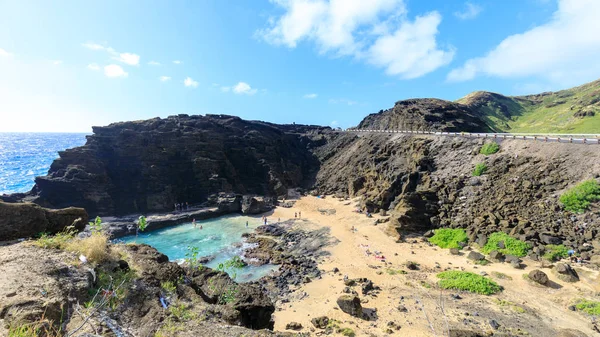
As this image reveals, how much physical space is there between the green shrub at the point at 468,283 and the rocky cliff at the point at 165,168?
3804cm

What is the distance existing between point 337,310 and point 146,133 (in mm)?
51437

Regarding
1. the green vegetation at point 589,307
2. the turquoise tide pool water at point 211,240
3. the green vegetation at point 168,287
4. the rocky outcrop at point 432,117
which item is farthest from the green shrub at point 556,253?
the rocky outcrop at point 432,117

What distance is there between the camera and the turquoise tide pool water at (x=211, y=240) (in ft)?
87.5

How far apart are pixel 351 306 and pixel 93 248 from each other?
13975 millimetres

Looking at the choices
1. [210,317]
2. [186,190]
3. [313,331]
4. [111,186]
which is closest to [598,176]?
[313,331]

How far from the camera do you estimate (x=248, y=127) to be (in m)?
71.1

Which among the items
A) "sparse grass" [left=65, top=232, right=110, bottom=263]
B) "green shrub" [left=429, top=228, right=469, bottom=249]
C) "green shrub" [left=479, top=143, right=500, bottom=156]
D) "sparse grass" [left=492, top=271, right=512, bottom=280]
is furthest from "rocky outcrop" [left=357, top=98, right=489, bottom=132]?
"sparse grass" [left=65, top=232, right=110, bottom=263]

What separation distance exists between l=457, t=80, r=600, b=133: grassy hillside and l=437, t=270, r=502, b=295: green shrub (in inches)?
1674

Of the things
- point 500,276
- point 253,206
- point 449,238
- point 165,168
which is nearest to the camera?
point 500,276

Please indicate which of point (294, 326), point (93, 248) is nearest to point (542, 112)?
point (294, 326)

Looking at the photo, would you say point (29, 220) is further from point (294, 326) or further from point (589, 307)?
point (589, 307)

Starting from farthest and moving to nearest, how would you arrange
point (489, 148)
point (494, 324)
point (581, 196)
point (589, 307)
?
point (489, 148)
point (581, 196)
point (589, 307)
point (494, 324)

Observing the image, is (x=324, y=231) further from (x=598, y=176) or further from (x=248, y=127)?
(x=248, y=127)

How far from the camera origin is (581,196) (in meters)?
21.2
